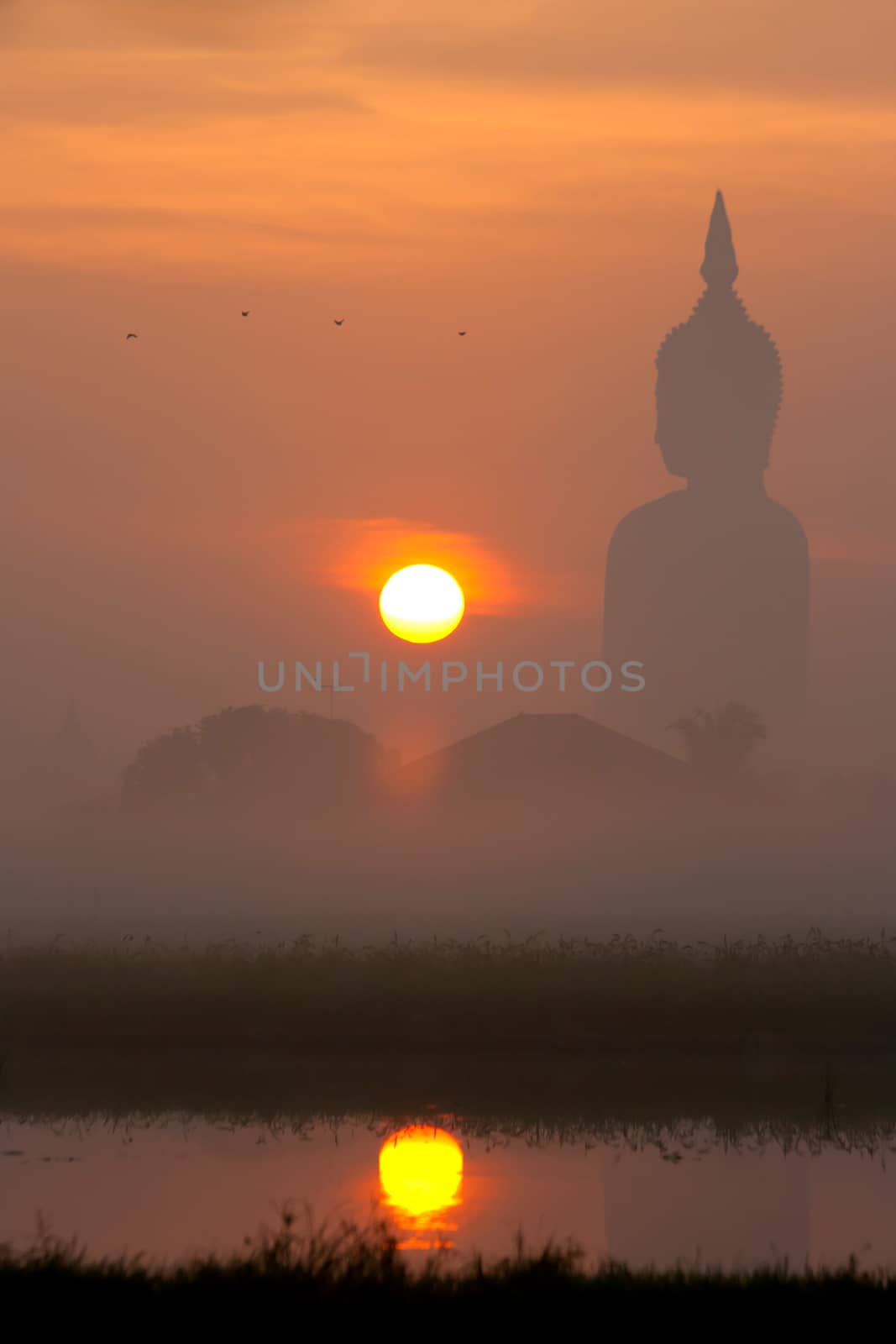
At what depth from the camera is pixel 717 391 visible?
125312 millimetres

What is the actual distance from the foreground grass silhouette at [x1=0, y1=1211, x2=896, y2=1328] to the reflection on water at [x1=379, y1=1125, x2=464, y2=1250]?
9.30 ft

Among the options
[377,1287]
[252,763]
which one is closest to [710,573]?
[252,763]

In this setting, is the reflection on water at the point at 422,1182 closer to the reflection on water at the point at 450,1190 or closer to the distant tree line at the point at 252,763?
the reflection on water at the point at 450,1190

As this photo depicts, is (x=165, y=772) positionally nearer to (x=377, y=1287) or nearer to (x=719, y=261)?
(x=719, y=261)

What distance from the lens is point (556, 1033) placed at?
32.3 meters

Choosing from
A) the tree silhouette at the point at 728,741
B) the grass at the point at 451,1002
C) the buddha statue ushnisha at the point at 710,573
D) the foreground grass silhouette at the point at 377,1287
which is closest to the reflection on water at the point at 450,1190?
the foreground grass silhouette at the point at 377,1287

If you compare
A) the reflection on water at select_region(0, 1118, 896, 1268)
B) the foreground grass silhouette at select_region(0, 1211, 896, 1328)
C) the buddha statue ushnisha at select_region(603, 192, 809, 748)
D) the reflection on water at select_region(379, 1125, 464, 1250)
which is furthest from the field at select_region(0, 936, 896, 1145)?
the buddha statue ushnisha at select_region(603, 192, 809, 748)

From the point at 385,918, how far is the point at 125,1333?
222 feet

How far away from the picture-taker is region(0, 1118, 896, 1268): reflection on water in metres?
19.2

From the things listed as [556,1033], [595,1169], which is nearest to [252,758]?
[556,1033]

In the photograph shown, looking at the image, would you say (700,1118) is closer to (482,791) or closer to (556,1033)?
(556,1033)

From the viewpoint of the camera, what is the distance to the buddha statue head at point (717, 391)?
12406cm

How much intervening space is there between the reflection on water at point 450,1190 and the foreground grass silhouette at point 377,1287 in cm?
→ 192

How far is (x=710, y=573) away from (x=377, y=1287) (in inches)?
4098
